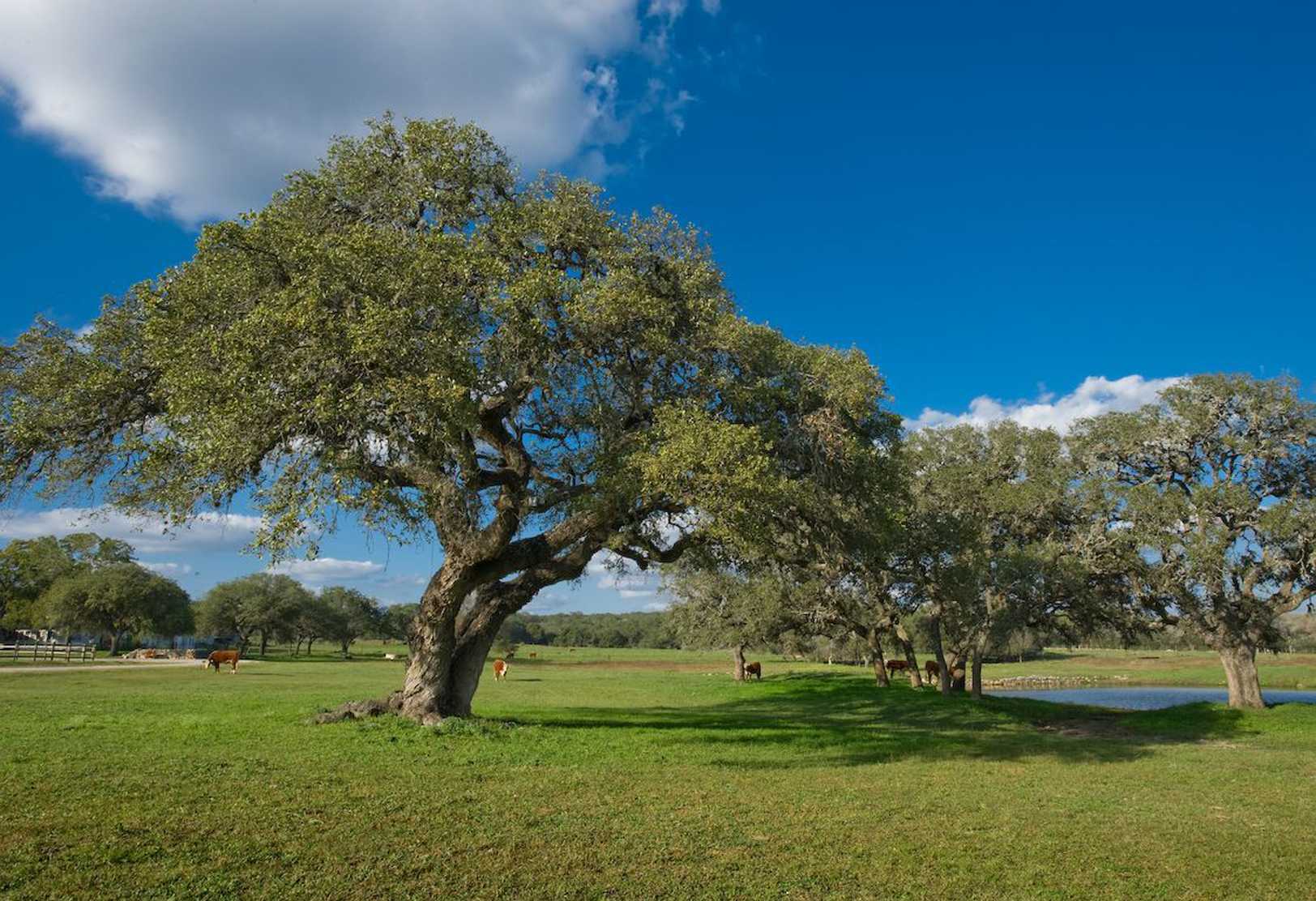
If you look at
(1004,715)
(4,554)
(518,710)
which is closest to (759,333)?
(518,710)

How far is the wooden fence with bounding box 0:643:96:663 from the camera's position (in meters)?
54.6

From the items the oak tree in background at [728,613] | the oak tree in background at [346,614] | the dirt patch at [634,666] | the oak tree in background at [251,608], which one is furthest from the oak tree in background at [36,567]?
the oak tree in background at [728,613]

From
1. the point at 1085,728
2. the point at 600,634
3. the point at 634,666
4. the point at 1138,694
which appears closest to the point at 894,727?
the point at 1085,728

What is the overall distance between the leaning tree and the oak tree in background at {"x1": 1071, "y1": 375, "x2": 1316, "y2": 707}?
1565 centimetres

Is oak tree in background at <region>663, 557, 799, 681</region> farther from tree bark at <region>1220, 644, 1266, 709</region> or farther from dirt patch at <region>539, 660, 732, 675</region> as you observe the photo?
dirt patch at <region>539, 660, 732, 675</region>

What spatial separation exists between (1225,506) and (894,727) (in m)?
15.1

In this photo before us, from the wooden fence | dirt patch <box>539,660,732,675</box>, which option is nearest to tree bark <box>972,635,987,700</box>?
dirt patch <box>539,660,732,675</box>

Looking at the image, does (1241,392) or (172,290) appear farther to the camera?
(1241,392)

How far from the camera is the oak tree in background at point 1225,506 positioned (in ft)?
91.3

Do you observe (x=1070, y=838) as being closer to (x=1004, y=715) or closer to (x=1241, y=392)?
(x=1004, y=715)

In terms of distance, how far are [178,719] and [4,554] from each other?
248 ft

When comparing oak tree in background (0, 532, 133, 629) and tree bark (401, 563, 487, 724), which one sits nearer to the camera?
tree bark (401, 563, 487, 724)

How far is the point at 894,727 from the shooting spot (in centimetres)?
2327

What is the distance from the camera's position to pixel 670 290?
18.9 metres
